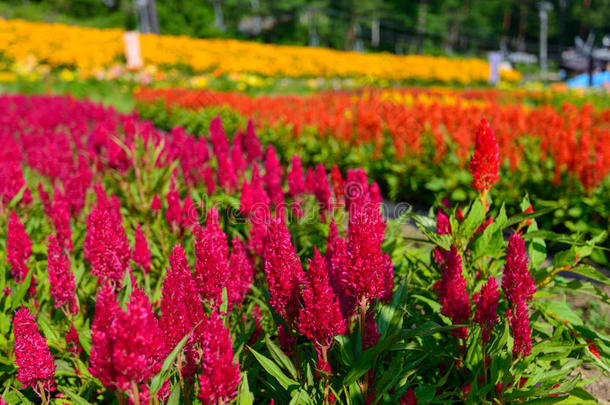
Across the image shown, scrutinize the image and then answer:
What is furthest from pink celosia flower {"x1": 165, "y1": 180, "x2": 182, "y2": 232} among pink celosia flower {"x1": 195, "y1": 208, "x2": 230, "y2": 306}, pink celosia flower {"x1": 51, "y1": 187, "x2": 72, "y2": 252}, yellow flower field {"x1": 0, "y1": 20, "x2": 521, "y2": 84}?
yellow flower field {"x1": 0, "y1": 20, "x2": 521, "y2": 84}

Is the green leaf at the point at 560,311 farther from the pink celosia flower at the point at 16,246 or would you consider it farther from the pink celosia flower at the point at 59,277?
the pink celosia flower at the point at 16,246

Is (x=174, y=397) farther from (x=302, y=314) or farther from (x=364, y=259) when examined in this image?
(x=364, y=259)

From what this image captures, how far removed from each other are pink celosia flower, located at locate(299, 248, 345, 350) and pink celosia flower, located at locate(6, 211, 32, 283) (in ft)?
5.23

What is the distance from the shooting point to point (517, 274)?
172 centimetres

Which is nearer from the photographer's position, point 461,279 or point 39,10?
point 461,279

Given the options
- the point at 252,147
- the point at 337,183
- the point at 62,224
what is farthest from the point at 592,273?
the point at 252,147

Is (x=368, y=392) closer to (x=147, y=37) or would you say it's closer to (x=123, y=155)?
(x=123, y=155)

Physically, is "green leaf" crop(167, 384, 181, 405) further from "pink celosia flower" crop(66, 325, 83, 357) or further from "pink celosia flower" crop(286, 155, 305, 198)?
"pink celosia flower" crop(286, 155, 305, 198)

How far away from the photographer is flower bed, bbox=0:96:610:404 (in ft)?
4.68

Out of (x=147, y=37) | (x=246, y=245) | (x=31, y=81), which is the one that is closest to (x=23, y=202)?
(x=246, y=245)

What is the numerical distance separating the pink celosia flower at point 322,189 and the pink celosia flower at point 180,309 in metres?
1.56

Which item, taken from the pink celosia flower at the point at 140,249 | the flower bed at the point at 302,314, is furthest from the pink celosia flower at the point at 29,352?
the pink celosia flower at the point at 140,249

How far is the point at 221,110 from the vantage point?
9.95m

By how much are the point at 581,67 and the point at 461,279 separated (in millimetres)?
33374
